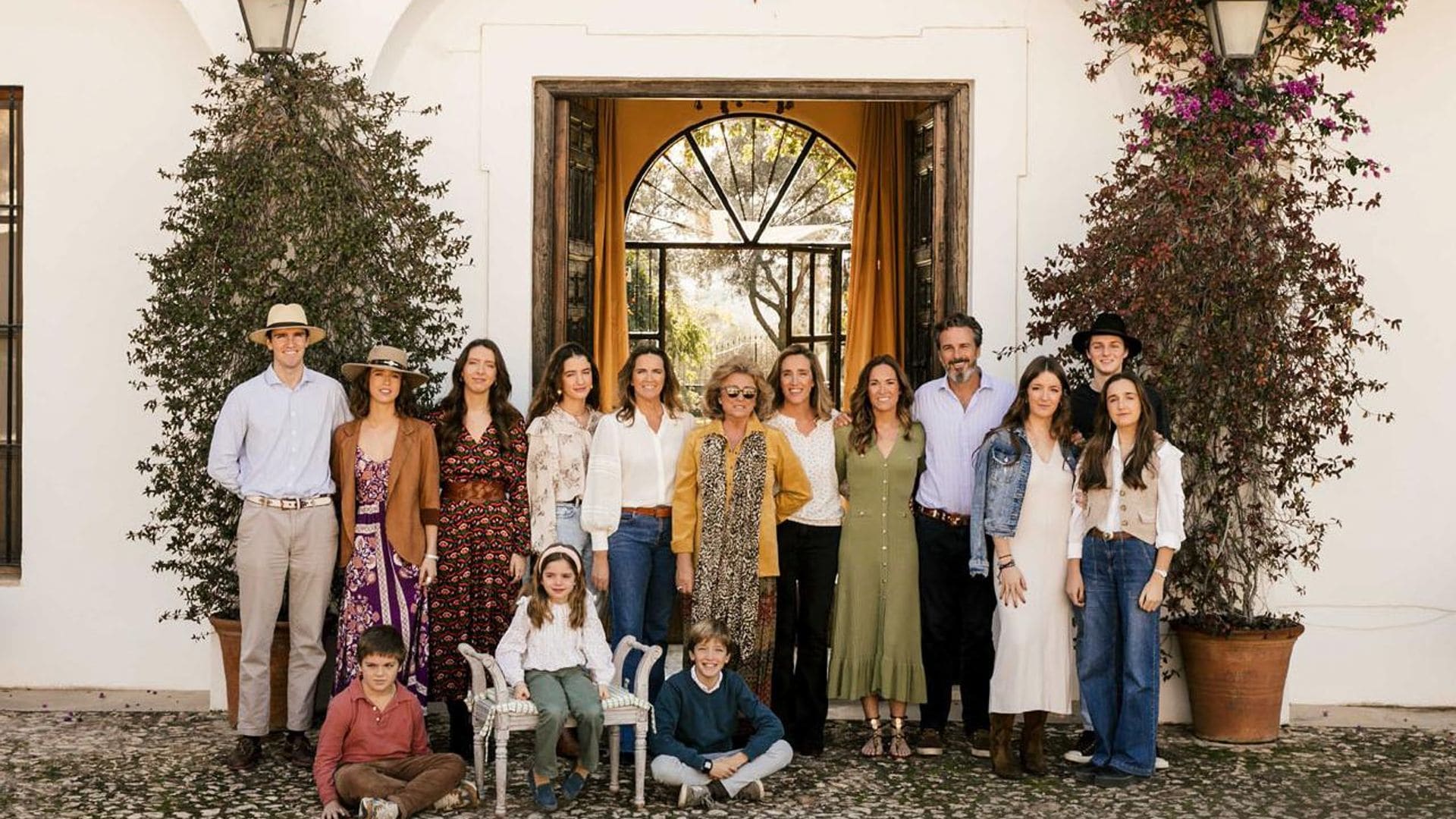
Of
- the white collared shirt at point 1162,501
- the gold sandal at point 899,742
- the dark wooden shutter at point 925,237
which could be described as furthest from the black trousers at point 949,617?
the dark wooden shutter at point 925,237

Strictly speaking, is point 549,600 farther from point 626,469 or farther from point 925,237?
point 925,237

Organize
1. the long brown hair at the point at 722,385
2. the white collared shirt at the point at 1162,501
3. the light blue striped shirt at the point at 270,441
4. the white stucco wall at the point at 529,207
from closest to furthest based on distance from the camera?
the white collared shirt at the point at 1162,501
the light blue striped shirt at the point at 270,441
the long brown hair at the point at 722,385
the white stucco wall at the point at 529,207

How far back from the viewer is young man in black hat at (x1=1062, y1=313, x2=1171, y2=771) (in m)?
5.98

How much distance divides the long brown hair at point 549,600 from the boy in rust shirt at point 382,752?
1.59 feet

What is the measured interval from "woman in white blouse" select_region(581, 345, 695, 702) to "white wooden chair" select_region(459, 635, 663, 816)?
13.8 inches

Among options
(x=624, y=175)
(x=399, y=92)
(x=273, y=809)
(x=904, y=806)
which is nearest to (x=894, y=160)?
(x=624, y=175)

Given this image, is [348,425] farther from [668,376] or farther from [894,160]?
[894,160]

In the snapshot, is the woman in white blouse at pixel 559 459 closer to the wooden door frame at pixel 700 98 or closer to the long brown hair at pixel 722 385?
the long brown hair at pixel 722 385

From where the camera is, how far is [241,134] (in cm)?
642

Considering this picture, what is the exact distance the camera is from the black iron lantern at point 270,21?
6.39 m

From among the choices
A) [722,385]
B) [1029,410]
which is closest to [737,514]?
[722,385]

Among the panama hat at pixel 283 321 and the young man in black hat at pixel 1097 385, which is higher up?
the panama hat at pixel 283 321

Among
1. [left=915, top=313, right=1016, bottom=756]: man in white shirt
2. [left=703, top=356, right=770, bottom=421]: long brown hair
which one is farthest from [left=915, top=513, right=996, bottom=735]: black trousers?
[left=703, top=356, right=770, bottom=421]: long brown hair

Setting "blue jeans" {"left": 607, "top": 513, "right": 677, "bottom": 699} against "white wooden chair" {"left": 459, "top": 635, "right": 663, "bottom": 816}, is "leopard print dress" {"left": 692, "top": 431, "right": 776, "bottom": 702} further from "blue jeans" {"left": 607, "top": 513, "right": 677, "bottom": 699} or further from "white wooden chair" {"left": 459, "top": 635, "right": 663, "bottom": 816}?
"white wooden chair" {"left": 459, "top": 635, "right": 663, "bottom": 816}
